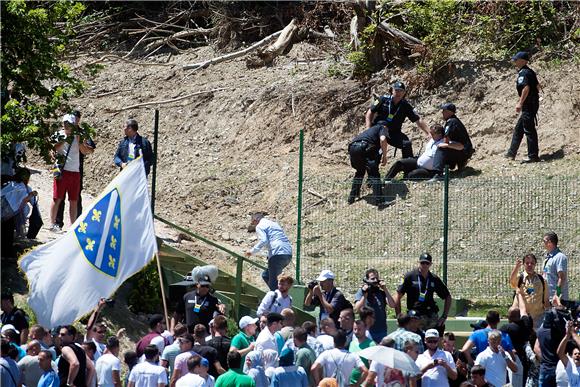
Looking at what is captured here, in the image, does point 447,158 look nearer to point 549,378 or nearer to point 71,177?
point 71,177

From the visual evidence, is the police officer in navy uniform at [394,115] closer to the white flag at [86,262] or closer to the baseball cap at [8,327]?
the white flag at [86,262]

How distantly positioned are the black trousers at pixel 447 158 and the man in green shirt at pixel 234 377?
905 centimetres

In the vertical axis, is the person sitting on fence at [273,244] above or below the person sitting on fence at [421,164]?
below

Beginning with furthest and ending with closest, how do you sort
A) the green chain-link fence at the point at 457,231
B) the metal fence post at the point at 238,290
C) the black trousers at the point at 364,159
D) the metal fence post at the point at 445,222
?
the black trousers at the point at 364,159 → the green chain-link fence at the point at 457,231 → the metal fence post at the point at 445,222 → the metal fence post at the point at 238,290

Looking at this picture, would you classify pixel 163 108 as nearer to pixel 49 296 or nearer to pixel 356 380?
pixel 49 296

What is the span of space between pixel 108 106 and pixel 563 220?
39.4 feet

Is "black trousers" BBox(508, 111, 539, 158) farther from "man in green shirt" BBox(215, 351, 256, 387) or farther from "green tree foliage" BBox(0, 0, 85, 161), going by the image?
"man in green shirt" BBox(215, 351, 256, 387)

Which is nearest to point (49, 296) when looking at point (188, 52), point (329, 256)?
point (329, 256)

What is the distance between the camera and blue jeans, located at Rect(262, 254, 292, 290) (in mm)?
20141

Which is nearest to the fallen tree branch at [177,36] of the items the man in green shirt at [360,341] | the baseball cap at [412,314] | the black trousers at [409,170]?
the black trousers at [409,170]

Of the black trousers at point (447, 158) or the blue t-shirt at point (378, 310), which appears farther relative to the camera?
the black trousers at point (447, 158)

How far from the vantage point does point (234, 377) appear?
14758 mm

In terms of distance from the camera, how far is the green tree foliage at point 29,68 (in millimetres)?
20109

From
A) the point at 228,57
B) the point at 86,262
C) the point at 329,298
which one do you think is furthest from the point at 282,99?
the point at 86,262
